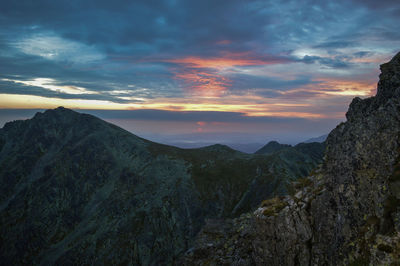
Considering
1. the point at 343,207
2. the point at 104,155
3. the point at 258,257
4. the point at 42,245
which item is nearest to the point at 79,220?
the point at 42,245

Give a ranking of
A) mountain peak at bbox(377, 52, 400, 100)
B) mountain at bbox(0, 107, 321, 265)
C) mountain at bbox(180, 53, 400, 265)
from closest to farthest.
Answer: mountain at bbox(180, 53, 400, 265) → mountain peak at bbox(377, 52, 400, 100) → mountain at bbox(0, 107, 321, 265)

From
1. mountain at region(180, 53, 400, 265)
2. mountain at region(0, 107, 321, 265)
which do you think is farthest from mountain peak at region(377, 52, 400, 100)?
mountain at region(0, 107, 321, 265)

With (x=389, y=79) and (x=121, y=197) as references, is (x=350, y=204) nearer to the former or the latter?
(x=389, y=79)

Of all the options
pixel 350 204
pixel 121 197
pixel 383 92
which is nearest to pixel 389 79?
pixel 383 92

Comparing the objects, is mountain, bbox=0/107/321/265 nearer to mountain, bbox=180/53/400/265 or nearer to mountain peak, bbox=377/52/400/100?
mountain, bbox=180/53/400/265

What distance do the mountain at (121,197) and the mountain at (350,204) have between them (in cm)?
9444

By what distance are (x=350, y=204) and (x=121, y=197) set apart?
486ft

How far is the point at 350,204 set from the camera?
18.5 m

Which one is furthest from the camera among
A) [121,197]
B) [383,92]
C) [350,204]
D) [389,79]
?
[121,197]

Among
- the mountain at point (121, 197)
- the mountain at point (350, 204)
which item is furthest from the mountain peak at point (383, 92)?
the mountain at point (121, 197)

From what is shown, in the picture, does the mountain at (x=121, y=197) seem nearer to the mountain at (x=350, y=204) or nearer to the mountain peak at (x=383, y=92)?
the mountain at (x=350, y=204)

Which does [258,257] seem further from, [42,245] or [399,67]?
[42,245]

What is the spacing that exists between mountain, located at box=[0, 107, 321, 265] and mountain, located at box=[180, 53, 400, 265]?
310 feet

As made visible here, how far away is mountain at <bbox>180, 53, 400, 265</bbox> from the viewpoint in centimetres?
1596
